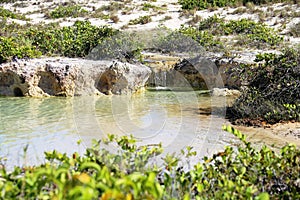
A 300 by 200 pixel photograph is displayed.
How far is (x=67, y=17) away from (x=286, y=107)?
23.6m

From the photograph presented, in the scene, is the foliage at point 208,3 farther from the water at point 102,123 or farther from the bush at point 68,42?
the water at point 102,123

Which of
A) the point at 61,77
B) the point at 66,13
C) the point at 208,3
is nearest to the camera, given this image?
the point at 61,77

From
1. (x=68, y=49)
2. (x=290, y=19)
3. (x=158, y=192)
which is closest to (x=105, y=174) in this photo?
(x=158, y=192)

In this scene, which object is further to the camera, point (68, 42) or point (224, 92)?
point (68, 42)

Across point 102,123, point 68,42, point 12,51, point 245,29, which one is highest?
point 245,29

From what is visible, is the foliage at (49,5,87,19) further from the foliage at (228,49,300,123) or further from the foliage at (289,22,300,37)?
the foliage at (228,49,300,123)

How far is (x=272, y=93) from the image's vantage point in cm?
838

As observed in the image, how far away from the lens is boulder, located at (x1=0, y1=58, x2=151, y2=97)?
1178cm

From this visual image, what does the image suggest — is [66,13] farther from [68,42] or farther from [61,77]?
[61,77]

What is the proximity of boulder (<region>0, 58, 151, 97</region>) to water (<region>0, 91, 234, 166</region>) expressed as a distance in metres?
0.66

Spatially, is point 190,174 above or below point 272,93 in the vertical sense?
below

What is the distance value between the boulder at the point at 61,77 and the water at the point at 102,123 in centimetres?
66

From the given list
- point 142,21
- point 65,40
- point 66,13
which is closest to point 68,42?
point 65,40

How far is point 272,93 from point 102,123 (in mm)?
3697
